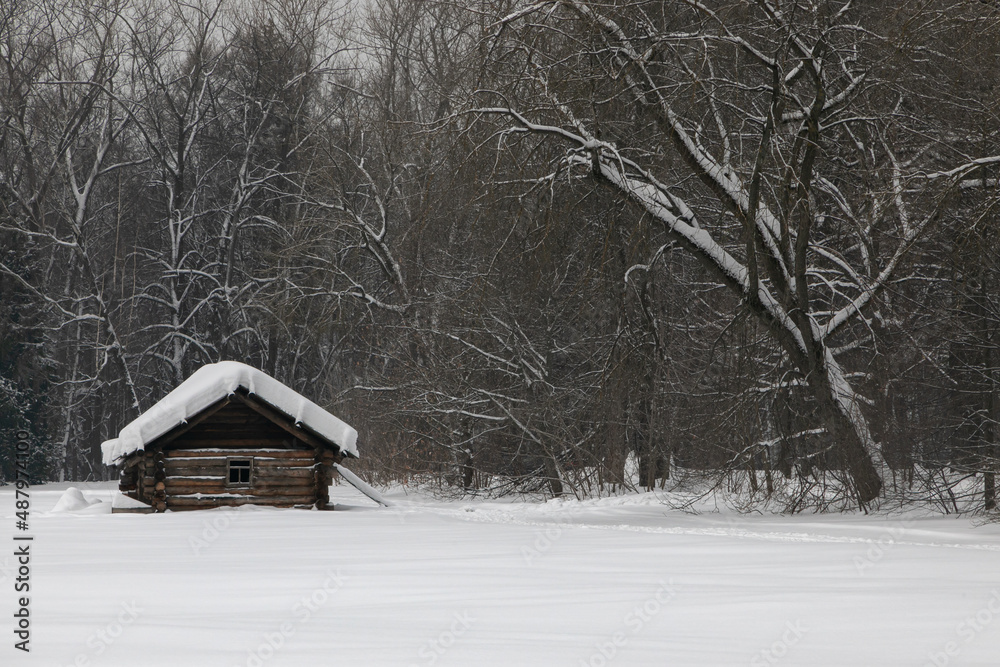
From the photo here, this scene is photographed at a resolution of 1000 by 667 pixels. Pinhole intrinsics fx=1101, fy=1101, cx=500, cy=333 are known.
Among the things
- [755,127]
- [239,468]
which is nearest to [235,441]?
[239,468]

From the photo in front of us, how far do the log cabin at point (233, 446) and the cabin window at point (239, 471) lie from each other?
0.06 feet

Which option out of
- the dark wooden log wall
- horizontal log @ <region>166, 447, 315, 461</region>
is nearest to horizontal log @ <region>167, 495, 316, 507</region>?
the dark wooden log wall

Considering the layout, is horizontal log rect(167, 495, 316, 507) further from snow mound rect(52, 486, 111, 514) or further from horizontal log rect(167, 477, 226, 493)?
Answer: snow mound rect(52, 486, 111, 514)

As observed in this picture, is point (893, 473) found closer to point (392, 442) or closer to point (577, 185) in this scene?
point (577, 185)

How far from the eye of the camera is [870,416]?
17344 mm

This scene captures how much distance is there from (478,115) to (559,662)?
11.2 m

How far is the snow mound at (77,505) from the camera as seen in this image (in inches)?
826

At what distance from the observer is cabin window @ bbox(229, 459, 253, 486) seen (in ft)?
70.7

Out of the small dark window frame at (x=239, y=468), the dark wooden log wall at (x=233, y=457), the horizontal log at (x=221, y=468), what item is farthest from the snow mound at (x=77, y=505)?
the small dark window frame at (x=239, y=468)

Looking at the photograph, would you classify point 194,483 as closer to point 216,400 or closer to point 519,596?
point 216,400

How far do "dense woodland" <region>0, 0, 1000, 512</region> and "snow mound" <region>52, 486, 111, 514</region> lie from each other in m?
6.72

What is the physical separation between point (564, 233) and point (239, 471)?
8.72 meters

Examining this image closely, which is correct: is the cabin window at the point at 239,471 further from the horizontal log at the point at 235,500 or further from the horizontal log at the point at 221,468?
the horizontal log at the point at 235,500

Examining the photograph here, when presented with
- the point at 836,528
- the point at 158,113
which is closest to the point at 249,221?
the point at 158,113
